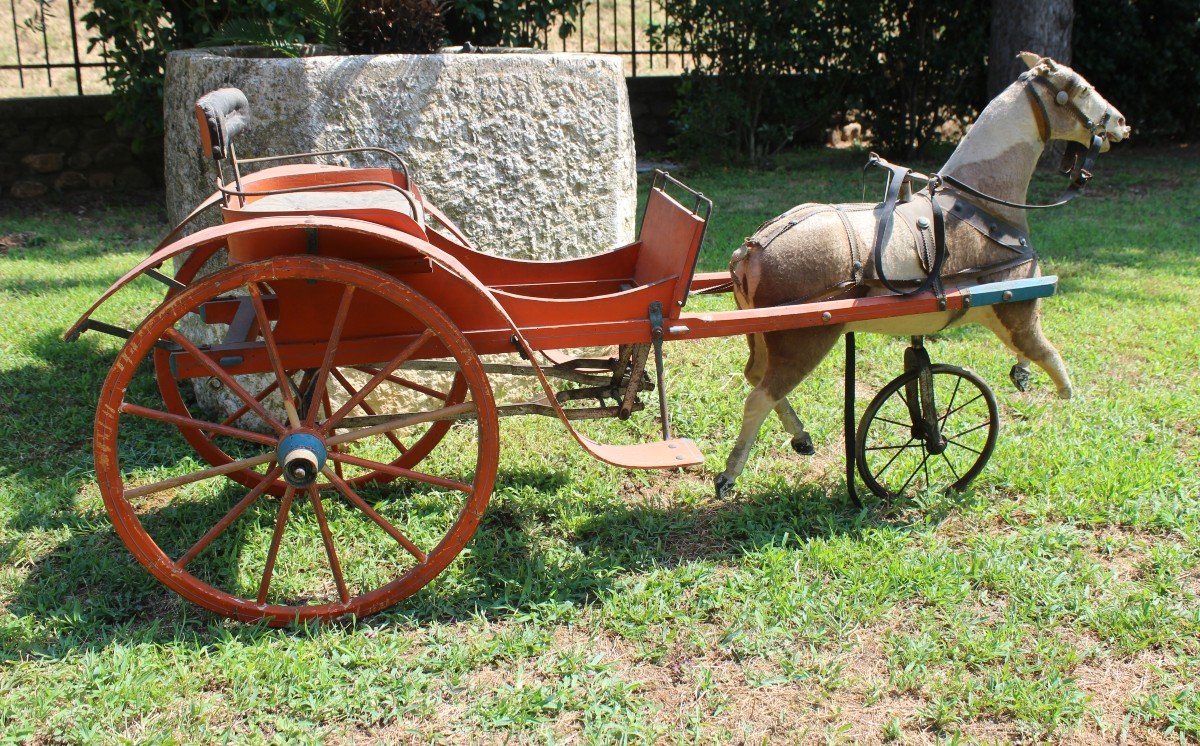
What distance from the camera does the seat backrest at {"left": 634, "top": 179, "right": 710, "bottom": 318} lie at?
3146mm

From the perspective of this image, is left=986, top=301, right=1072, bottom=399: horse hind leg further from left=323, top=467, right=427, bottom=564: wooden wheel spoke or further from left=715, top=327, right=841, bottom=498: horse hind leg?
left=323, top=467, right=427, bottom=564: wooden wheel spoke

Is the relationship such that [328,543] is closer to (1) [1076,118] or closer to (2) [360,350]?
(2) [360,350]

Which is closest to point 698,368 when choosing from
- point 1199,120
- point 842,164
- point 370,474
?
point 370,474

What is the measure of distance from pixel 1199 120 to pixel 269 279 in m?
11.9

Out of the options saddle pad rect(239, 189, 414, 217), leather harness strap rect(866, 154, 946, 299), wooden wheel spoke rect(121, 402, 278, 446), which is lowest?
wooden wheel spoke rect(121, 402, 278, 446)

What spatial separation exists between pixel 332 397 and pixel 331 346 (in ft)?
4.64

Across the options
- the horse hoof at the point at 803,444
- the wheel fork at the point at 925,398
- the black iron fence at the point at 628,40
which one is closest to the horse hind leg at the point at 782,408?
the horse hoof at the point at 803,444

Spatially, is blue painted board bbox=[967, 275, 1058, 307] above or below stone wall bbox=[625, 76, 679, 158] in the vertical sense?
below

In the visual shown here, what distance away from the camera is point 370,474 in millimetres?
3967

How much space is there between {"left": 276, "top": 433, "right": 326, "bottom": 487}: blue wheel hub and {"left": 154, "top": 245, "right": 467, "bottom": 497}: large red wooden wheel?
0.12 meters

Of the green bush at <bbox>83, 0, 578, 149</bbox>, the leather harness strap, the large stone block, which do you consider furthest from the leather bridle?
the green bush at <bbox>83, 0, 578, 149</bbox>

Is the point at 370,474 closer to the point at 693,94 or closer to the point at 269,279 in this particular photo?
the point at 269,279

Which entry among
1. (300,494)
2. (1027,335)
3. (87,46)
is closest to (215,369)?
(300,494)

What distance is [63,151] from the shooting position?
8781 mm
